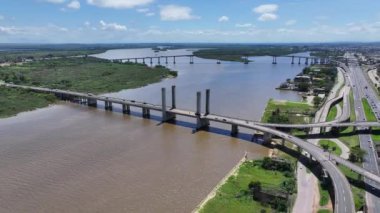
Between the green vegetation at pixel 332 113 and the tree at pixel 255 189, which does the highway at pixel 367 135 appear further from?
the tree at pixel 255 189

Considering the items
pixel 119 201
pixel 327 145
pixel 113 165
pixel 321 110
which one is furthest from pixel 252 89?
pixel 119 201

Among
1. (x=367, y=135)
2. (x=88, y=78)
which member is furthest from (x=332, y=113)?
(x=88, y=78)

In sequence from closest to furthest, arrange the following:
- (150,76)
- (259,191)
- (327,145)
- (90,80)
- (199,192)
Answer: (259,191) < (199,192) < (327,145) < (90,80) < (150,76)

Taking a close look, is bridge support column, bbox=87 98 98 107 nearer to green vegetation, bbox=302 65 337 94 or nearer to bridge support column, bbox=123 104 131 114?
bridge support column, bbox=123 104 131 114

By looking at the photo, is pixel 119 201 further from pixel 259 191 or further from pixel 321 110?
pixel 321 110

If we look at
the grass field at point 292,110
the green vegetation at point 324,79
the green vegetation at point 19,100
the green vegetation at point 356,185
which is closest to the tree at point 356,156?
the green vegetation at point 356,185

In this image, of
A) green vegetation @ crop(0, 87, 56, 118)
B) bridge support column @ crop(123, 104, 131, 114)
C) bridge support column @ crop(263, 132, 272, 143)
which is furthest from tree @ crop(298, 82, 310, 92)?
green vegetation @ crop(0, 87, 56, 118)
